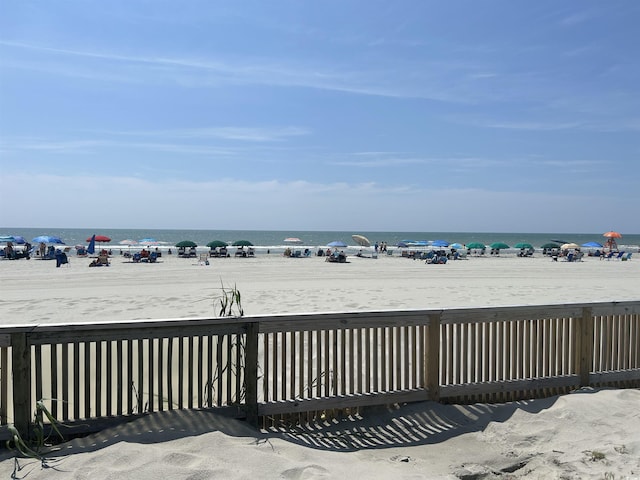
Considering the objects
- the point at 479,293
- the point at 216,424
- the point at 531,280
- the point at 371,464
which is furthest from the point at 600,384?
the point at 531,280

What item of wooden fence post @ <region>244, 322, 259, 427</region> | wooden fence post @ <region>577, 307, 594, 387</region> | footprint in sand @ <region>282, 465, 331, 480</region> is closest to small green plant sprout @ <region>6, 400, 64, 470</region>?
wooden fence post @ <region>244, 322, 259, 427</region>

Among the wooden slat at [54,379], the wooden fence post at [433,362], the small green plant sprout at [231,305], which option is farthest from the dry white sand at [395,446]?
A: the small green plant sprout at [231,305]

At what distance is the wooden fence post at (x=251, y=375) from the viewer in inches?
161

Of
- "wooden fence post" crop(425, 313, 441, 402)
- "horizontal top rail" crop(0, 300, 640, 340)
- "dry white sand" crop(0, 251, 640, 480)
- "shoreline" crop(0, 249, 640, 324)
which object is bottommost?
"shoreline" crop(0, 249, 640, 324)

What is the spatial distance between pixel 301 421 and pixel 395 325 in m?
1.10

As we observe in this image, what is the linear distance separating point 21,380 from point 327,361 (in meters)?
2.21

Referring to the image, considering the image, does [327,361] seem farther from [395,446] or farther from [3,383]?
[3,383]

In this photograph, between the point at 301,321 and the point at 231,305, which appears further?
the point at 231,305

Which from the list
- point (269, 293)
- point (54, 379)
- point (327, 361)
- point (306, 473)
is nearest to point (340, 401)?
point (327, 361)

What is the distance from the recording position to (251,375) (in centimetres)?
409

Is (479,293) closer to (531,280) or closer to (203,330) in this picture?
(531,280)

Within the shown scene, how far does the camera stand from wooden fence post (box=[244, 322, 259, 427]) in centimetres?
409

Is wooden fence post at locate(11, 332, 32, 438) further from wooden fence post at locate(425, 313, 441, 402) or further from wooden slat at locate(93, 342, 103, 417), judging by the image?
wooden fence post at locate(425, 313, 441, 402)

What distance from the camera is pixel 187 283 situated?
54.1 feet
